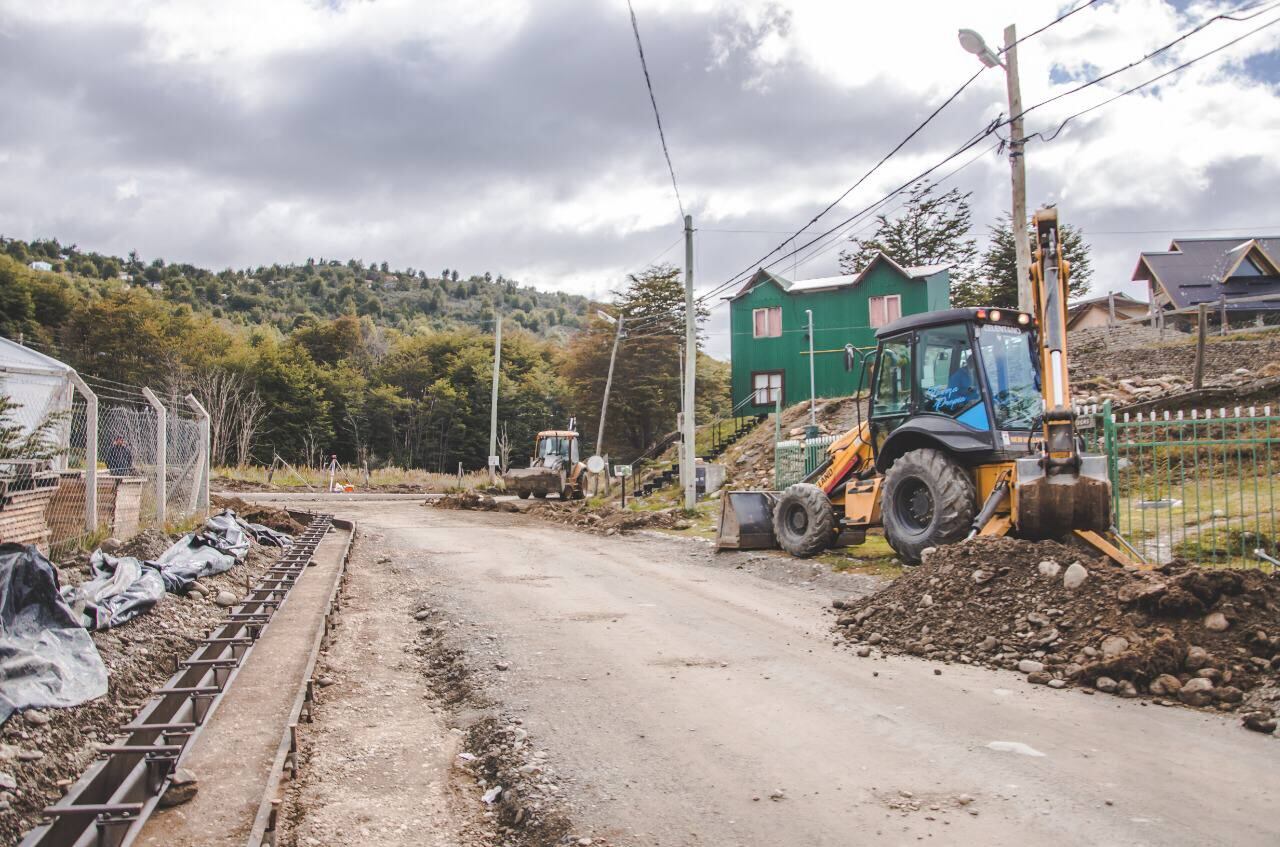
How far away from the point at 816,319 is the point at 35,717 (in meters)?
34.4

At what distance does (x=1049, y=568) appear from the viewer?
7.57 meters

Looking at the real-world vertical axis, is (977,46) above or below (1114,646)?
above

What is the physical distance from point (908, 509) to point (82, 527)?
9.67 m

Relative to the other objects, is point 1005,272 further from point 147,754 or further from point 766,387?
point 147,754

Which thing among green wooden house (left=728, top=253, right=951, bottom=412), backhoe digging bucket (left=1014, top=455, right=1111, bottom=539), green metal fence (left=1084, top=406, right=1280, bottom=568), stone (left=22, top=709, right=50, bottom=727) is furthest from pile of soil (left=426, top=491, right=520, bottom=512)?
stone (left=22, top=709, right=50, bottom=727)

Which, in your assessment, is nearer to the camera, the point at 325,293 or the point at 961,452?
the point at 961,452

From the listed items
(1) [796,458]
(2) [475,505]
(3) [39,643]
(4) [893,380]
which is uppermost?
(4) [893,380]

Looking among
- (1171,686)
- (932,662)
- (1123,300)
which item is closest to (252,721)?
(932,662)

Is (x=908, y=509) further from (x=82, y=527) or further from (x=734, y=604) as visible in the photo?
(x=82, y=527)

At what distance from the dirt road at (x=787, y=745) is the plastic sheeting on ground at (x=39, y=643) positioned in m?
1.53

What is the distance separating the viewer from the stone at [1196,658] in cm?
595

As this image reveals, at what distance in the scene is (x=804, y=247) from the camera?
1900 centimetres

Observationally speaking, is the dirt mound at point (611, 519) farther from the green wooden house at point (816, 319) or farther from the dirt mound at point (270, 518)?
the green wooden house at point (816, 319)

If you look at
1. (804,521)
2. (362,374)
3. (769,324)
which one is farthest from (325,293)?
(804,521)
